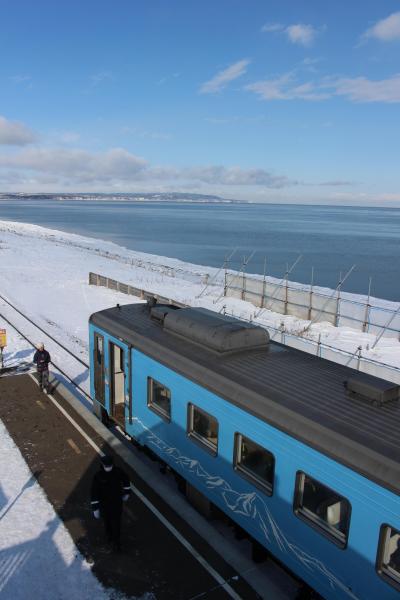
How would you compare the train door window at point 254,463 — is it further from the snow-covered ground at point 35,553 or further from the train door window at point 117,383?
the train door window at point 117,383

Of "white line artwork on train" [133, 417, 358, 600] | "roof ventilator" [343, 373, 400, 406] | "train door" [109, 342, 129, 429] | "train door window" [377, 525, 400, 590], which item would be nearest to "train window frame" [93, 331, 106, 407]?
"train door" [109, 342, 129, 429]

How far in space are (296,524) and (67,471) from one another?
5.50m

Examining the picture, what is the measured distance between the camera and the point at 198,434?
28.0ft

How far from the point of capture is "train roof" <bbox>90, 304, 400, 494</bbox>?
5.84m

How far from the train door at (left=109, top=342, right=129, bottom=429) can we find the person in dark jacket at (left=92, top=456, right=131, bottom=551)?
320 centimetres

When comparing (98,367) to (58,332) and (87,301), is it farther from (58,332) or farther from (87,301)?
(87,301)

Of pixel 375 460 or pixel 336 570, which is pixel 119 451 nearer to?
pixel 336 570

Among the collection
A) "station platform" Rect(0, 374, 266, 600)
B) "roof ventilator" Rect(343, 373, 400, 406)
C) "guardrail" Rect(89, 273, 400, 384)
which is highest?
"roof ventilator" Rect(343, 373, 400, 406)

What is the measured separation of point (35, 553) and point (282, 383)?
475 cm

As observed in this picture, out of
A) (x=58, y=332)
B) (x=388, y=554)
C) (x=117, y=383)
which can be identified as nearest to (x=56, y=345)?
(x=58, y=332)

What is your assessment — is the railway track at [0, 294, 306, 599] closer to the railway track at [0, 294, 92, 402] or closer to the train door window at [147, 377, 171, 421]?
the railway track at [0, 294, 92, 402]

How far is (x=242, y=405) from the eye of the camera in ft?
23.9

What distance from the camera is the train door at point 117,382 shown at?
440 inches

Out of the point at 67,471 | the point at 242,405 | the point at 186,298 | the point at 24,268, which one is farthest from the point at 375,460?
the point at 24,268
